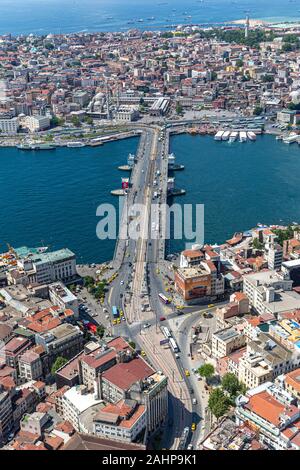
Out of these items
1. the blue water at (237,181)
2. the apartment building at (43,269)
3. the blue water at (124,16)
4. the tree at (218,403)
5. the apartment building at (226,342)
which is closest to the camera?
the tree at (218,403)

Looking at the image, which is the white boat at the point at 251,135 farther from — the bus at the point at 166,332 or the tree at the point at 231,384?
the tree at the point at 231,384

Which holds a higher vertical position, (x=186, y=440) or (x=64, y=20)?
(x=64, y=20)

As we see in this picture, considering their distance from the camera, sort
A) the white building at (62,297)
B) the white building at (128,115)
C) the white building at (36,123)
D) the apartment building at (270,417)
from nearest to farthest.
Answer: the apartment building at (270,417) < the white building at (62,297) < the white building at (36,123) < the white building at (128,115)

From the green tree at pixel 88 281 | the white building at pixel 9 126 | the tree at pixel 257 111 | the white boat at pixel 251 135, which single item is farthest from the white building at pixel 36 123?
the green tree at pixel 88 281

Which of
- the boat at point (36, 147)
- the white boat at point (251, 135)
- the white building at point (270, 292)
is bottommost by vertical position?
the white building at point (270, 292)

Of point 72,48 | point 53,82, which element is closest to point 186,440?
point 53,82

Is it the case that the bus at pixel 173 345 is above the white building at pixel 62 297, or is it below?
below

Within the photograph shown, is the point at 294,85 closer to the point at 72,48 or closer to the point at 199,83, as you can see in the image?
the point at 199,83
